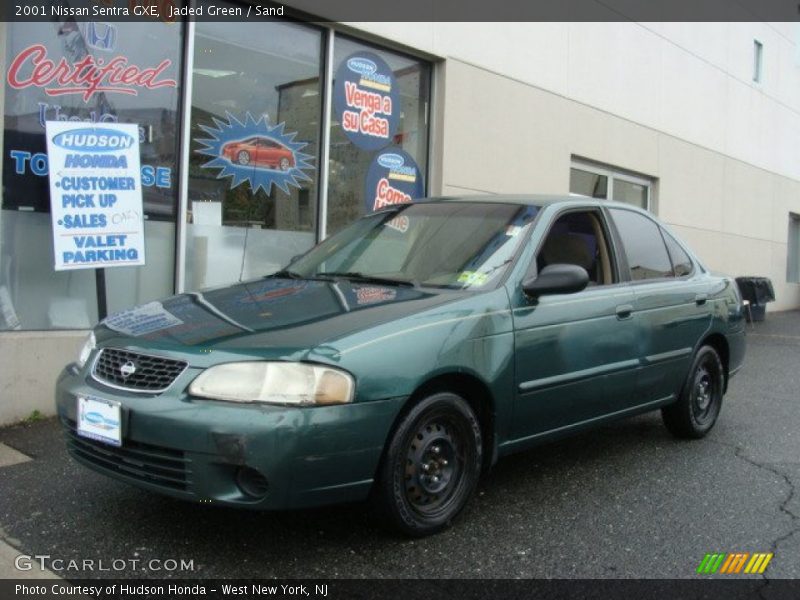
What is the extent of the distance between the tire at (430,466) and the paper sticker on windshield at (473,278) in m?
0.62

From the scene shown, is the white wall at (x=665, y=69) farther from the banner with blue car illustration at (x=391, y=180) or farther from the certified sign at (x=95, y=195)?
the certified sign at (x=95, y=195)

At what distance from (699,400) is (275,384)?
11.8 ft

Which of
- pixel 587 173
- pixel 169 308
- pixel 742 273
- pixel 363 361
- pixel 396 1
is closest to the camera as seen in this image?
pixel 363 361

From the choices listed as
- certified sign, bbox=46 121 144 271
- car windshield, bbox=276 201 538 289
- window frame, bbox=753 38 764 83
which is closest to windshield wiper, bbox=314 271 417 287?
car windshield, bbox=276 201 538 289

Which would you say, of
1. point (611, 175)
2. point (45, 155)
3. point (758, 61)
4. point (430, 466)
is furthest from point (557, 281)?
point (758, 61)

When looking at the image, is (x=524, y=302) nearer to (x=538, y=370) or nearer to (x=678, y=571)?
(x=538, y=370)

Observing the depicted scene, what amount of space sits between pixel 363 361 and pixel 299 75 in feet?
17.2

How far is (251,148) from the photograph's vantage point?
729 cm

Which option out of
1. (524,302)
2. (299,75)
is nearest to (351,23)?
(299,75)

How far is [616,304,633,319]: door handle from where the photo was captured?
4.52 m

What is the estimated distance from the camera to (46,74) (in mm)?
5875

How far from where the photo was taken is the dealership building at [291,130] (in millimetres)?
5809

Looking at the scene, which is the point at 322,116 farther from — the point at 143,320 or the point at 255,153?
the point at 143,320

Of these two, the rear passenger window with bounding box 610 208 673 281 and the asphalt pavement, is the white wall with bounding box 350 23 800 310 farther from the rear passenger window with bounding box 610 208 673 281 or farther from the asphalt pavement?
the asphalt pavement
